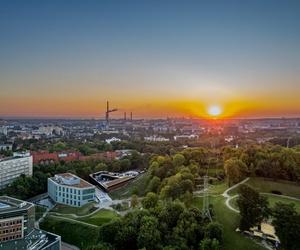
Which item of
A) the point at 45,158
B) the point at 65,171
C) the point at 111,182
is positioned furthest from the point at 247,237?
the point at 45,158

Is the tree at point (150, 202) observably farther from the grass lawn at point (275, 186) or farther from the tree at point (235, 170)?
the grass lawn at point (275, 186)

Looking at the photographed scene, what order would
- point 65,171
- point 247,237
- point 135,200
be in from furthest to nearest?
point 65,171
point 135,200
point 247,237

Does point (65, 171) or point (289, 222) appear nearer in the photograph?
point (289, 222)

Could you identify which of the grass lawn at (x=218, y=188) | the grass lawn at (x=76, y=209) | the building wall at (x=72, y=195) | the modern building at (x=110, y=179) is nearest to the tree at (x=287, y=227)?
the grass lawn at (x=218, y=188)

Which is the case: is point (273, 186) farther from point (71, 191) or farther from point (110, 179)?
point (110, 179)

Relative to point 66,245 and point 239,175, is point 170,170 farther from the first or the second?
point 66,245

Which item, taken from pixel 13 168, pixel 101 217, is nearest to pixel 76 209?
pixel 101 217
